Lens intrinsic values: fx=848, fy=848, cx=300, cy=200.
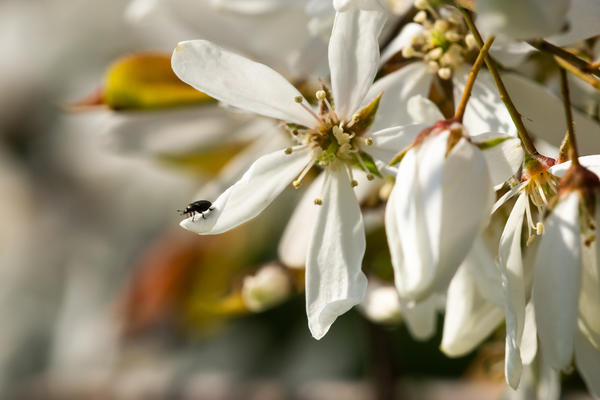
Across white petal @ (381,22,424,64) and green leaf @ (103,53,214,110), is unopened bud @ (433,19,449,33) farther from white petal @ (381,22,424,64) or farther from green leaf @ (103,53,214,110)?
green leaf @ (103,53,214,110)

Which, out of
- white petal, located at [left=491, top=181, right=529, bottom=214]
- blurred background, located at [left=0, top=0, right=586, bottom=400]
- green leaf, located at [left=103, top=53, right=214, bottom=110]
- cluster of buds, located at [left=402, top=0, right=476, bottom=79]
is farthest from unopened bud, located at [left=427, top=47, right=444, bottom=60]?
blurred background, located at [left=0, top=0, right=586, bottom=400]

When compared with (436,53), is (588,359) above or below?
below

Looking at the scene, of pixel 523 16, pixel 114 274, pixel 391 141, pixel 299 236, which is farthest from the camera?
pixel 114 274

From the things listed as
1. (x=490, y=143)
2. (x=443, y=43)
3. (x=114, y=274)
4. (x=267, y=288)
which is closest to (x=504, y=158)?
(x=490, y=143)

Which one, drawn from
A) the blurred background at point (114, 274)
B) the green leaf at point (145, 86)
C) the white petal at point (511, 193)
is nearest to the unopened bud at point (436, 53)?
the white petal at point (511, 193)

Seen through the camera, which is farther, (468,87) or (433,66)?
(433,66)

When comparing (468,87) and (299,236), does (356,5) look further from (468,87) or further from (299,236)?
(299,236)

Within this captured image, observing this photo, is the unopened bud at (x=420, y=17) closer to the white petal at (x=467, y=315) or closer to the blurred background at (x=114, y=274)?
the white petal at (x=467, y=315)
